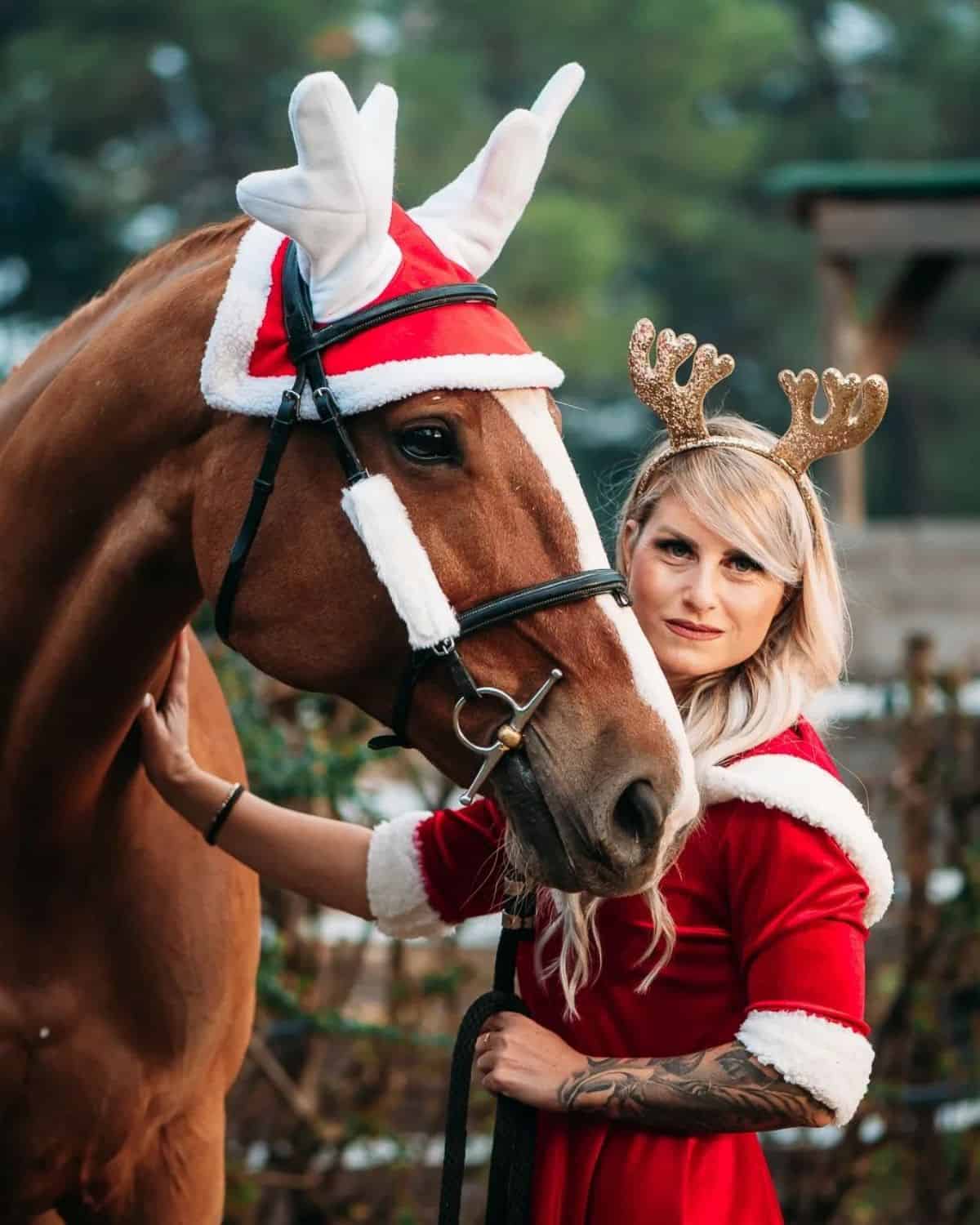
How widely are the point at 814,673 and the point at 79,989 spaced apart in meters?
1.16

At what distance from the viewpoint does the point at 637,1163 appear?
82.7 inches

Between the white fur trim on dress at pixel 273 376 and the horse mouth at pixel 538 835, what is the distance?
461 mm

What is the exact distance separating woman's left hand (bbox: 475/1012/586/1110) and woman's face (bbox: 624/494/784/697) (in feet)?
1.66

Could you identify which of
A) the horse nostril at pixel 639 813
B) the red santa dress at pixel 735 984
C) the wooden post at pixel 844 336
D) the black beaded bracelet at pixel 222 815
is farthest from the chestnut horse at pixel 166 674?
the wooden post at pixel 844 336

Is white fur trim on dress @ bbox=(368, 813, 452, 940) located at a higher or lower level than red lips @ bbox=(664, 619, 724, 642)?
lower

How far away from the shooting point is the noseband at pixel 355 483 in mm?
1974

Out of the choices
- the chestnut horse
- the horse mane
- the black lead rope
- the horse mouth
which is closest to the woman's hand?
the chestnut horse

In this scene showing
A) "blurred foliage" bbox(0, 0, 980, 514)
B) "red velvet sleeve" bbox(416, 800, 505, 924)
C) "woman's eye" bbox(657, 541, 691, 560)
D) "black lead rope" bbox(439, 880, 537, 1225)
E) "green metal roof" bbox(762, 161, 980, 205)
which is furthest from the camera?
"blurred foliage" bbox(0, 0, 980, 514)

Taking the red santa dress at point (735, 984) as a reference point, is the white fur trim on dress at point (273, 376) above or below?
above

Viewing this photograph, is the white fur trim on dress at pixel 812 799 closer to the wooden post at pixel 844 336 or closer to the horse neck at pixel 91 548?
the horse neck at pixel 91 548

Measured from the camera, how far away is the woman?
6.56 feet

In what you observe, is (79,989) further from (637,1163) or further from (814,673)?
(814,673)

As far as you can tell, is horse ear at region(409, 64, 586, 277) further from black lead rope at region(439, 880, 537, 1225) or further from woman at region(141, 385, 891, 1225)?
black lead rope at region(439, 880, 537, 1225)

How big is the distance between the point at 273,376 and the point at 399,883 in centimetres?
80
